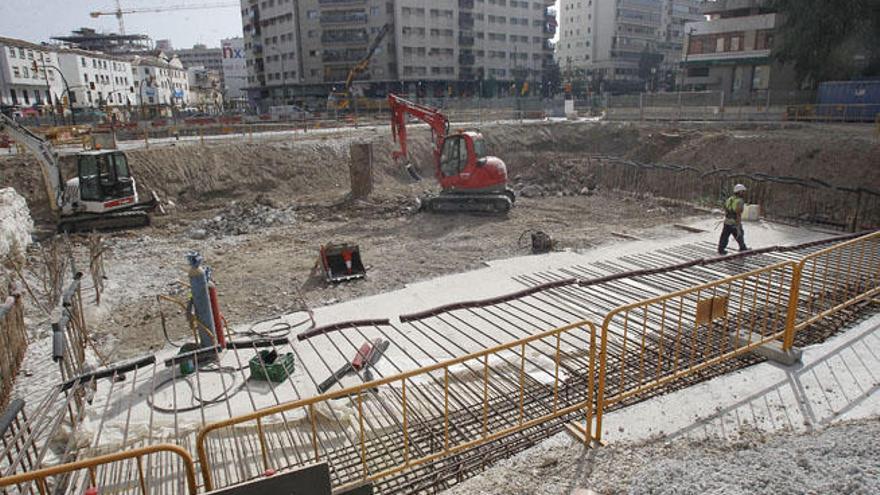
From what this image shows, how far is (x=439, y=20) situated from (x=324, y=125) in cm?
4137

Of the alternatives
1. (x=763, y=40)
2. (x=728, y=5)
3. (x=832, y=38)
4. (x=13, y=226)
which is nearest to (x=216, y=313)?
(x=13, y=226)

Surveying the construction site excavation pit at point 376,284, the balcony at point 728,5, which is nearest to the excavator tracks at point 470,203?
the construction site excavation pit at point 376,284

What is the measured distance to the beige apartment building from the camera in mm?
65688

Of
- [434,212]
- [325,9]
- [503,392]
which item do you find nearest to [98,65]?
[325,9]

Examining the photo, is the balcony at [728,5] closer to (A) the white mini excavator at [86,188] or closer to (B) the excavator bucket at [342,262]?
(B) the excavator bucket at [342,262]

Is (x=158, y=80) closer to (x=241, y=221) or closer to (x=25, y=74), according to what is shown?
(x=25, y=74)

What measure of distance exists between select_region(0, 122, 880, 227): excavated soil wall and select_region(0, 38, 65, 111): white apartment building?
41304mm

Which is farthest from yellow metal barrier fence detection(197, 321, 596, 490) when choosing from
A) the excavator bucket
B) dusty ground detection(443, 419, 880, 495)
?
the excavator bucket

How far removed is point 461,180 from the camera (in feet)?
57.1

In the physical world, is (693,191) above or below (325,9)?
below

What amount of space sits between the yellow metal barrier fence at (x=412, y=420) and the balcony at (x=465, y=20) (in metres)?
71.3

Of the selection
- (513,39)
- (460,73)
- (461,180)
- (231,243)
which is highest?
(513,39)

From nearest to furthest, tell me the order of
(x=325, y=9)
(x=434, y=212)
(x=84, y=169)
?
(x=84, y=169) < (x=434, y=212) < (x=325, y=9)

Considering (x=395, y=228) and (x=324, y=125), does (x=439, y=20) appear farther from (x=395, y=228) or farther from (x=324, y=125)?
(x=395, y=228)
